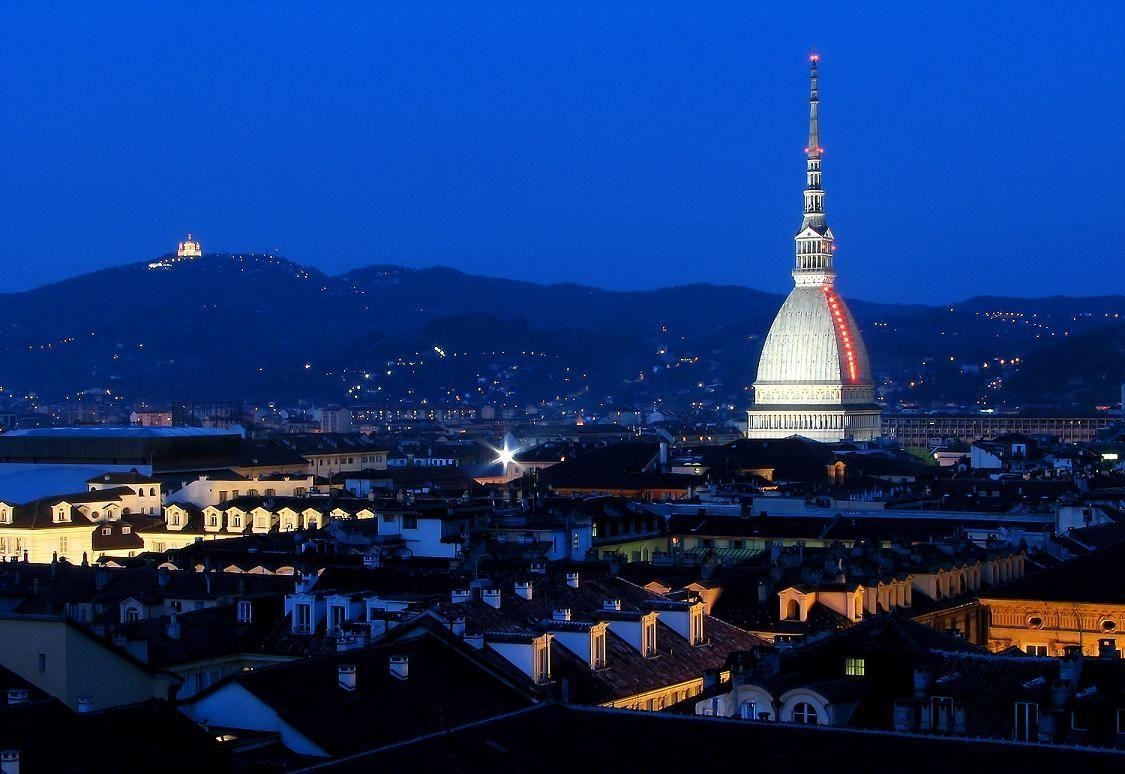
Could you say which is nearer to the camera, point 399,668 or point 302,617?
point 399,668

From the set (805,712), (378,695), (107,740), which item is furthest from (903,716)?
(107,740)

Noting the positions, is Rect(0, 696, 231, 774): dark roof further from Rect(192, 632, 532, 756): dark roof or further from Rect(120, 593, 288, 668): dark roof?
Rect(120, 593, 288, 668): dark roof

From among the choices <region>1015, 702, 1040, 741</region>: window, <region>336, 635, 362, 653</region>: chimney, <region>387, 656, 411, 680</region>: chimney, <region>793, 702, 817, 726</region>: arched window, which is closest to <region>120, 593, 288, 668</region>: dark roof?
<region>336, 635, 362, 653</region>: chimney

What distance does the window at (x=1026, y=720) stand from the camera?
105ft

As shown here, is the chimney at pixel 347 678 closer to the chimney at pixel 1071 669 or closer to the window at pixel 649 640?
the window at pixel 649 640

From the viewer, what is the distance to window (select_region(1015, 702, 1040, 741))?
32094mm

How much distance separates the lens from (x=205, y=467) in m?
126

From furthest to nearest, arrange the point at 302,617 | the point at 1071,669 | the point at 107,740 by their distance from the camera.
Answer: the point at 302,617 → the point at 1071,669 → the point at 107,740

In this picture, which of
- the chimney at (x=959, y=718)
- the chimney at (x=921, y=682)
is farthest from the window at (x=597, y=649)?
the chimney at (x=959, y=718)

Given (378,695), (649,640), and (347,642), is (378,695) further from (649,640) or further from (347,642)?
(649,640)

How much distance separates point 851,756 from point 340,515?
2432 inches

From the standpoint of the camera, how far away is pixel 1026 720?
32.3 meters

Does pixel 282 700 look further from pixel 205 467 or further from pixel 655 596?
pixel 205 467

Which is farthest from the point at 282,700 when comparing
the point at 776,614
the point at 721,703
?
the point at 776,614
